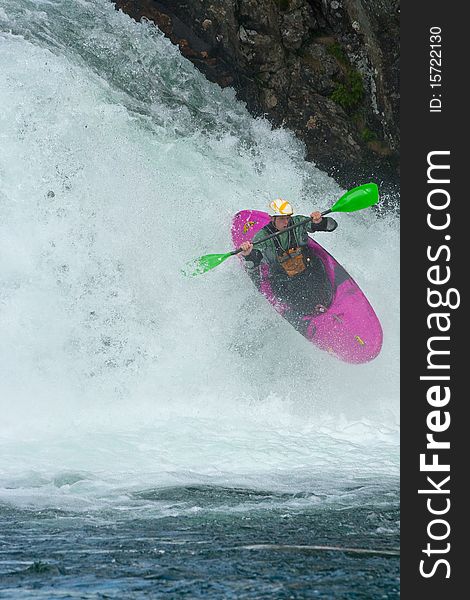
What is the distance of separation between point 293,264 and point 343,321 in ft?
2.51

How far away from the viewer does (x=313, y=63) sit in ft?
32.7

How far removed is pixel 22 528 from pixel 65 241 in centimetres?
424

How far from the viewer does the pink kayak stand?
807 cm

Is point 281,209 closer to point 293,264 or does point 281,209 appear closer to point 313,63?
point 293,264

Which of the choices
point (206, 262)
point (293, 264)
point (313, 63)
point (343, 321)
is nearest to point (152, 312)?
point (206, 262)

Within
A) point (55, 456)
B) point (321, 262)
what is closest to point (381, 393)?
point (321, 262)

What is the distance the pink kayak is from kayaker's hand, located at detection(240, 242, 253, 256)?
43 centimetres

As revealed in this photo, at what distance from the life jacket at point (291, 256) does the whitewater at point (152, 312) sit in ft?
1.69

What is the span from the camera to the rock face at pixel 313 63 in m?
9.83

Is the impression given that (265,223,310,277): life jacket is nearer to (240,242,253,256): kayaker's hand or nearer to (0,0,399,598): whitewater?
(240,242,253,256): kayaker's hand

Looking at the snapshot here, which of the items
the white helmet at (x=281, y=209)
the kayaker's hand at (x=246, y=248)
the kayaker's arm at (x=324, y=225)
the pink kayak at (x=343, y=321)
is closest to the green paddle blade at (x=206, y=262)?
the kayaker's hand at (x=246, y=248)

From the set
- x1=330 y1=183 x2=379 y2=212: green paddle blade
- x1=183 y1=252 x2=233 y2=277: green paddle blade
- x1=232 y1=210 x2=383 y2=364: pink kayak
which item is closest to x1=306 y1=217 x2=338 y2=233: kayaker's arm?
x1=330 y1=183 x2=379 y2=212: green paddle blade

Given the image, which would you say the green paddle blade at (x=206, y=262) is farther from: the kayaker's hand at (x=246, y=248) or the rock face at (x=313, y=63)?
the rock face at (x=313, y=63)

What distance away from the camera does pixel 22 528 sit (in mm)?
4672
